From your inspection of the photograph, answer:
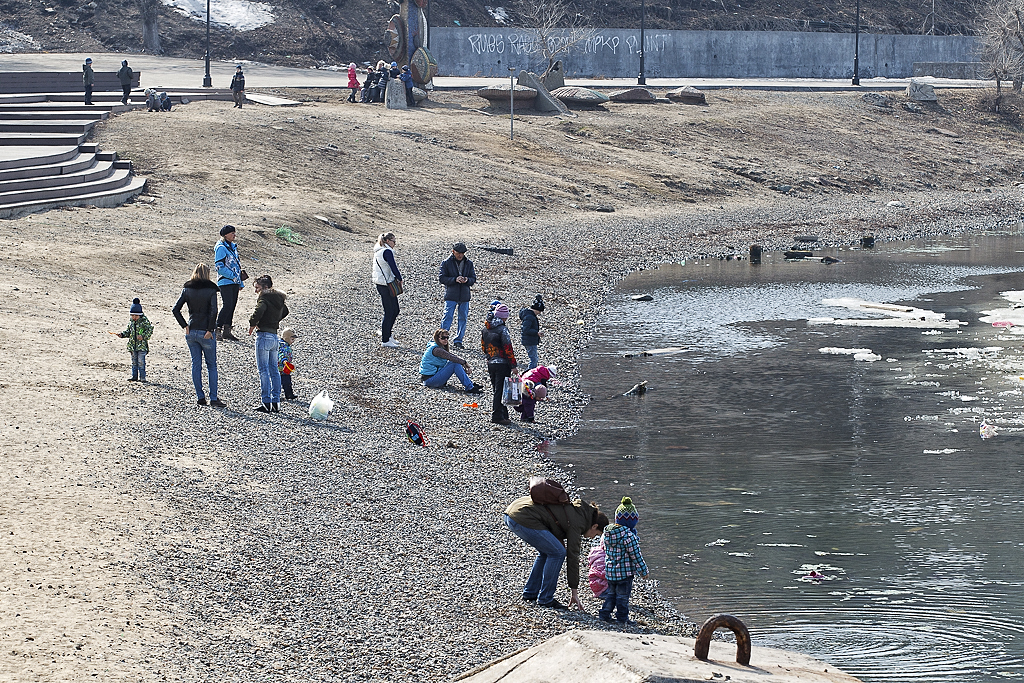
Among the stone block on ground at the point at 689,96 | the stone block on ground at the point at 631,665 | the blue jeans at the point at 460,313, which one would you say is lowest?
the stone block on ground at the point at 631,665

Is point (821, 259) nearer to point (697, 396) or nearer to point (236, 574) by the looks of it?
point (697, 396)

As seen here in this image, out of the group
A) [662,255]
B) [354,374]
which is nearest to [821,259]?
[662,255]

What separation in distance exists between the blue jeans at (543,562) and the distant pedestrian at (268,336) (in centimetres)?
550

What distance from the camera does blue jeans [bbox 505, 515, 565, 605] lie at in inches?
390

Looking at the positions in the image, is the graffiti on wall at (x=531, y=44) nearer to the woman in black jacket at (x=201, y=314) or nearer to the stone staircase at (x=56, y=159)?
the stone staircase at (x=56, y=159)

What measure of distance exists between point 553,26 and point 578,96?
36.0 ft

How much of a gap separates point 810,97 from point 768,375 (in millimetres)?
37186

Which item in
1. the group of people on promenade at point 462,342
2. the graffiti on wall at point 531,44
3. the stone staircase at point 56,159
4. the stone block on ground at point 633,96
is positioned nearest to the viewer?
the group of people on promenade at point 462,342

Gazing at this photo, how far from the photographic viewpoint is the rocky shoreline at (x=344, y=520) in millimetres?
8977

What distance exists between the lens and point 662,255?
31.2m

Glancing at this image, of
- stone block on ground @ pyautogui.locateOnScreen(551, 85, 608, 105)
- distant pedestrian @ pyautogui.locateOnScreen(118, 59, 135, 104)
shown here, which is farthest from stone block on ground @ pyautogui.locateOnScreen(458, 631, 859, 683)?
stone block on ground @ pyautogui.locateOnScreen(551, 85, 608, 105)

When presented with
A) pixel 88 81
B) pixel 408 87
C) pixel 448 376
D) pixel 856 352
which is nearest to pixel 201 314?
pixel 448 376

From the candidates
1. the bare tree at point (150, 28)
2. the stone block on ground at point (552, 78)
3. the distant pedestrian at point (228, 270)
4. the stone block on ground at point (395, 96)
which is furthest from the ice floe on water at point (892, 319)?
the bare tree at point (150, 28)

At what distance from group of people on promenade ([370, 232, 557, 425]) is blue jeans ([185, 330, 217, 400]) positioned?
3.43 meters
